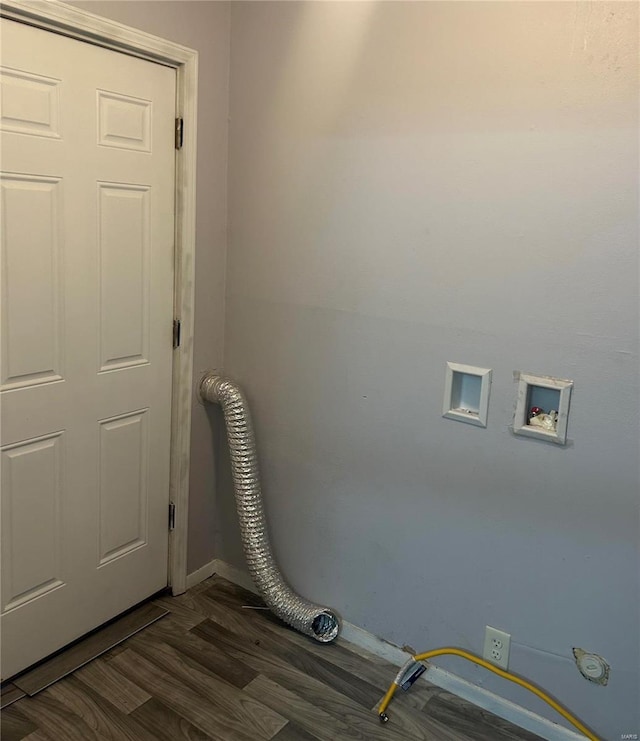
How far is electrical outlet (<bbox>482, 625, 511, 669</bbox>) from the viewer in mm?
1990

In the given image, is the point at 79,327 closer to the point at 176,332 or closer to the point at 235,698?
the point at 176,332

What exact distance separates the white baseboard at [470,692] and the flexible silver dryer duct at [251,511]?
0.36 ft

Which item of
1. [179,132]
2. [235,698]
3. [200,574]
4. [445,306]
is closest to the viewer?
[445,306]

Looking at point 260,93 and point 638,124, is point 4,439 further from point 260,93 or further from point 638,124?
point 638,124

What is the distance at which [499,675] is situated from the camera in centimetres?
200

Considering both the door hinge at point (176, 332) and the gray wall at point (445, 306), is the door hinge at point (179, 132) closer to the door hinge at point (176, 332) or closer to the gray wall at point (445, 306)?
the gray wall at point (445, 306)

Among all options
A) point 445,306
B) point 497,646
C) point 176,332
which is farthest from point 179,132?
point 497,646

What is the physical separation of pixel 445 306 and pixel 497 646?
3.54 ft

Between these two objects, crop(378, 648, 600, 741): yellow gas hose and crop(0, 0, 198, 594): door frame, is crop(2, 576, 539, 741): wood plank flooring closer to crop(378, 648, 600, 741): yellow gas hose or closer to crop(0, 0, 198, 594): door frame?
crop(378, 648, 600, 741): yellow gas hose

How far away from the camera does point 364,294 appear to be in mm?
2131

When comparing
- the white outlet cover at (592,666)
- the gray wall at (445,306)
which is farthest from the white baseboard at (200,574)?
the white outlet cover at (592,666)

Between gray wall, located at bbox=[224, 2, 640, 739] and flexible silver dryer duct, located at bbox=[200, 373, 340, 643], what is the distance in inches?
3.4

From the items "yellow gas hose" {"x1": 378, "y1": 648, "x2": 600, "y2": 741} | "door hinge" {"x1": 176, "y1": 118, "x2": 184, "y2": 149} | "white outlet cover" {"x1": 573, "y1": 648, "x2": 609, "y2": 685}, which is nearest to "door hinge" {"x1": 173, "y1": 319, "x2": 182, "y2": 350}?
"door hinge" {"x1": 176, "y1": 118, "x2": 184, "y2": 149}

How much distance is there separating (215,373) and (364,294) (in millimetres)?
768
